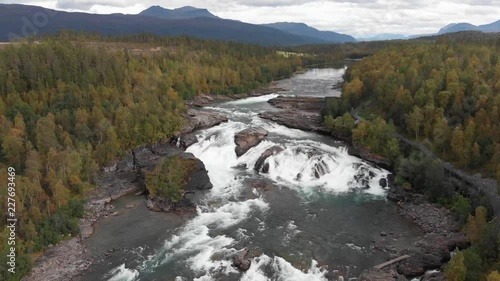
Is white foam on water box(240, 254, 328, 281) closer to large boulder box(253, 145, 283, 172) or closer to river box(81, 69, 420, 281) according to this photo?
river box(81, 69, 420, 281)

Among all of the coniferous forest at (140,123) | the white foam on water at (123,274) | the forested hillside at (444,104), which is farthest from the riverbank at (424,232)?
the white foam on water at (123,274)

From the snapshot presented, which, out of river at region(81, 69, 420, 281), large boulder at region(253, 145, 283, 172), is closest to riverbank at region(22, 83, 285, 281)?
river at region(81, 69, 420, 281)

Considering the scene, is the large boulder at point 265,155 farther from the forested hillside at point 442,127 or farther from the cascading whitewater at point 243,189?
the forested hillside at point 442,127

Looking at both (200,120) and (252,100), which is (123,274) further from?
(252,100)

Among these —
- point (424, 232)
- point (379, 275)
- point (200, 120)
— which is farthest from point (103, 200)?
point (424, 232)
